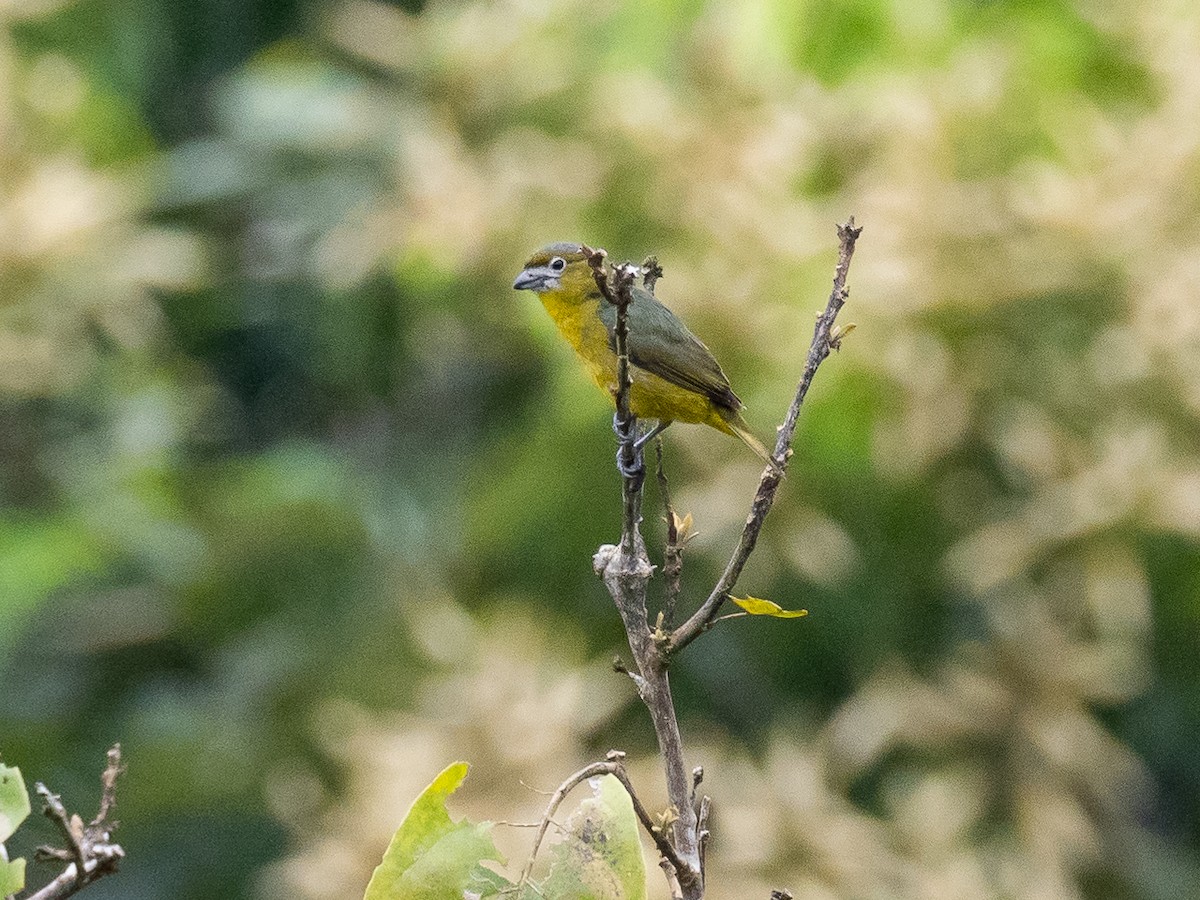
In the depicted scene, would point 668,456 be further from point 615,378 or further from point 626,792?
point 626,792

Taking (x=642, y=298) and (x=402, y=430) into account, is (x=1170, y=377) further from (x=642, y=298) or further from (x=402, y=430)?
(x=402, y=430)

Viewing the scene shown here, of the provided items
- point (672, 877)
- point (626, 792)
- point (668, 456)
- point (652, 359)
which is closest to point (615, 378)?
point (652, 359)

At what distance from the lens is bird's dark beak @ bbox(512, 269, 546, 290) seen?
215 centimetres

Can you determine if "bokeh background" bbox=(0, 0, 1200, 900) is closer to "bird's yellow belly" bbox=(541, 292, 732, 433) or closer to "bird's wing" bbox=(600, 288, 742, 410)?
"bird's yellow belly" bbox=(541, 292, 732, 433)

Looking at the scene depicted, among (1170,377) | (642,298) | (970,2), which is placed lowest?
(642,298)

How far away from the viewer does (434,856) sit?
4.07ft

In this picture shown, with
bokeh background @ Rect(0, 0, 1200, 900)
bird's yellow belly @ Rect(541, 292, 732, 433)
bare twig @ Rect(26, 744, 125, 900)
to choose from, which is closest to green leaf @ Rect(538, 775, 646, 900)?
bare twig @ Rect(26, 744, 125, 900)

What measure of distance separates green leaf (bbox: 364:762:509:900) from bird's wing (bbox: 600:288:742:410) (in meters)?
0.65

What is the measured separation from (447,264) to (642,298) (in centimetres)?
375

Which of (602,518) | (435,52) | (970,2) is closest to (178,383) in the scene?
(435,52)

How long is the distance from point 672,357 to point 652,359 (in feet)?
0.12

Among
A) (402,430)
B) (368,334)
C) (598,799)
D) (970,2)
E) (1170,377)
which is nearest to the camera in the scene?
(598,799)

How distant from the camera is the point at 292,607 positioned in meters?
6.56

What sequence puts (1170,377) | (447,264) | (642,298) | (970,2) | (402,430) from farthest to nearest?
1. (402,430)
2. (970,2)
3. (447,264)
4. (1170,377)
5. (642,298)
